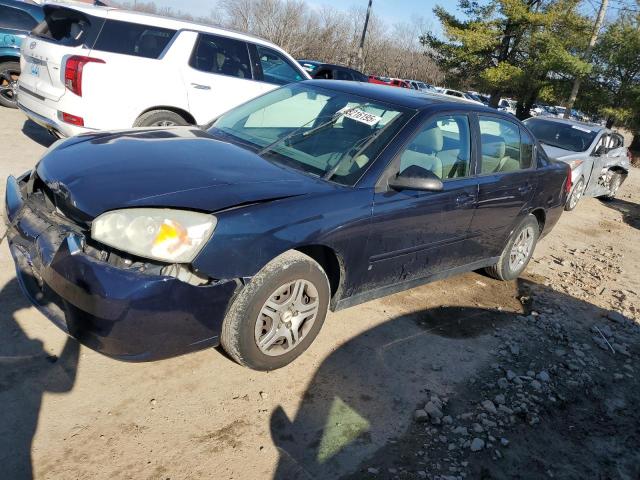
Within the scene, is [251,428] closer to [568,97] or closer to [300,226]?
[300,226]

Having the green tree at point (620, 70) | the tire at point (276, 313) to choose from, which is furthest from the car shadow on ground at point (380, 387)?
the green tree at point (620, 70)

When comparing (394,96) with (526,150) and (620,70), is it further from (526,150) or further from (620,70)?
(620,70)

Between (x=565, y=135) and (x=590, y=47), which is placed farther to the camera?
(x=590, y=47)

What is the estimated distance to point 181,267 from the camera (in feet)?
8.30

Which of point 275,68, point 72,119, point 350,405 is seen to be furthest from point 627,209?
point 72,119

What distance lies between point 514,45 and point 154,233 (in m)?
28.9

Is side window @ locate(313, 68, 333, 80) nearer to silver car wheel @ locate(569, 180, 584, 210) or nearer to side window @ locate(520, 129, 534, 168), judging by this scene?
silver car wheel @ locate(569, 180, 584, 210)

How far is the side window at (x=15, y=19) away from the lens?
8.95 metres

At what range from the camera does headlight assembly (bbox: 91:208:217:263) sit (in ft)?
8.07

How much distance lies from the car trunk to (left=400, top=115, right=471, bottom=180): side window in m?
4.23

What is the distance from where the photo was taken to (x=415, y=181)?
3.30 metres

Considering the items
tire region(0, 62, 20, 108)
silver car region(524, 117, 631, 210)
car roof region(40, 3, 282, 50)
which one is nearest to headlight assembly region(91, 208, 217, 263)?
car roof region(40, 3, 282, 50)

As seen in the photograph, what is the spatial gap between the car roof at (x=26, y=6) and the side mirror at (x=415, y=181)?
8782mm

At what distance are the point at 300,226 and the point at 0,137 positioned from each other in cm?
635
